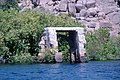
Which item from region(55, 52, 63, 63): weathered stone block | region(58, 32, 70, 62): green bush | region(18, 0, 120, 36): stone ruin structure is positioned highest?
region(18, 0, 120, 36): stone ruin structure

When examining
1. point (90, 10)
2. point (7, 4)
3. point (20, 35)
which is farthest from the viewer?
point (90, 10)

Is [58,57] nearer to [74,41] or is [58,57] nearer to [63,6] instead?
[74,41]

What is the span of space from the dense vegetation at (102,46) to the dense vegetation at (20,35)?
653 cm

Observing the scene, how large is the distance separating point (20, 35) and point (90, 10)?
2486cm

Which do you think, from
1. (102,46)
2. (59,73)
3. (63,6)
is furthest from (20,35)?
(63,6)

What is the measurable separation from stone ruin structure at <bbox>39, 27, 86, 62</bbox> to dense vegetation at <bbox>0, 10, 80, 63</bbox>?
1621 millimetres

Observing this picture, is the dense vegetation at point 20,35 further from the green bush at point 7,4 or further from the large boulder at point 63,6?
the large boulder at point 63,6

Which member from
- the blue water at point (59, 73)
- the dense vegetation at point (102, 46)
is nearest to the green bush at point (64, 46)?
the dense vegetation at point (102, 46)

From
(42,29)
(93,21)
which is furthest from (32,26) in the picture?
(93,21)

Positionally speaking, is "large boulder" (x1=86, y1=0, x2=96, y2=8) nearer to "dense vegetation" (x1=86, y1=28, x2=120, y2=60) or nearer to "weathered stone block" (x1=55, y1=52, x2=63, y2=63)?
"dense vegetation" (x1=86, y1=28, x2=120, y2=60)

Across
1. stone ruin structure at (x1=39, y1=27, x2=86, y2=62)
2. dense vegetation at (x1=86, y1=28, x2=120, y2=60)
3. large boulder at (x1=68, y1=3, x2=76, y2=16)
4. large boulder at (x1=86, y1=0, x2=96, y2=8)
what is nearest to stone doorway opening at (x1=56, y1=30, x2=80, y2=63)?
stone ruin structure at (x1=39, y1=27, x2=86, y2=62)

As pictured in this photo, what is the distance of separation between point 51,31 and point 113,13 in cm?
2659

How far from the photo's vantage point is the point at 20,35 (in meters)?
58.8

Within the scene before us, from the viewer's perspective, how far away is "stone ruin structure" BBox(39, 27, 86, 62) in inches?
2249
